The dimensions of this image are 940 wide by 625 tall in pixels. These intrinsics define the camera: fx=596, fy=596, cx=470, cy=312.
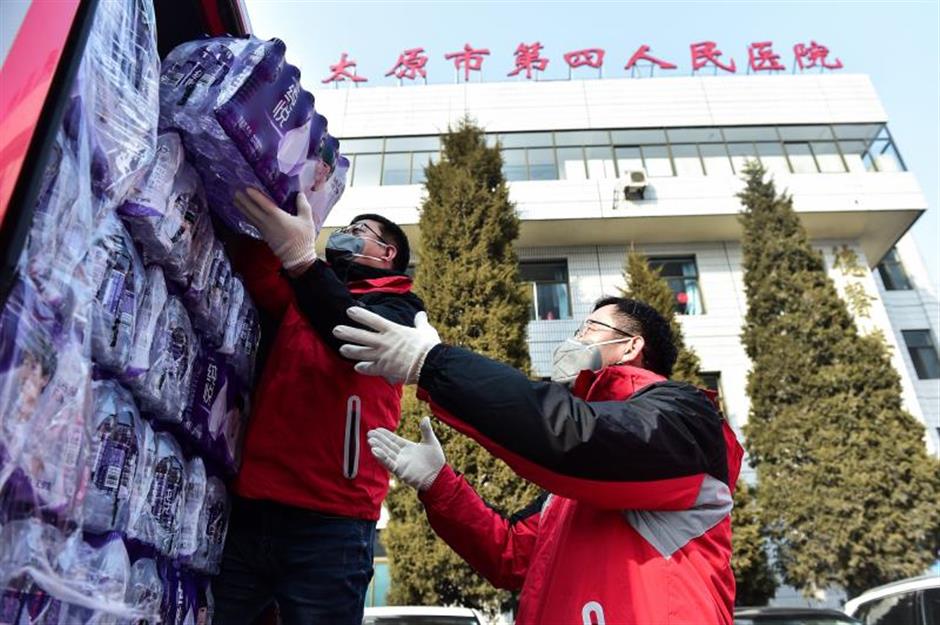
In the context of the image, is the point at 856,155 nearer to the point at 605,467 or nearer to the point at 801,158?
the point at 801,158

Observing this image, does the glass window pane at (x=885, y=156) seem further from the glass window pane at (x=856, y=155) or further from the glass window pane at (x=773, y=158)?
the glass window pane at (x=773, y=158)

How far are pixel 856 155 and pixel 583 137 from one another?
6.66 metres

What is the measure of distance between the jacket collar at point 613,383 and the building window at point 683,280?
12.4m

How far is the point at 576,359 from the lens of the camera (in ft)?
6.83

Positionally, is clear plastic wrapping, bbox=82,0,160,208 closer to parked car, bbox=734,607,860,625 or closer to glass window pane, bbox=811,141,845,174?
parked car, bbox=734,607,860,625

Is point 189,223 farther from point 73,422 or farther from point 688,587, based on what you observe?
point 688,587

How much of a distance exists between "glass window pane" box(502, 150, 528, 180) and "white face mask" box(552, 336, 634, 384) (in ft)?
41.5

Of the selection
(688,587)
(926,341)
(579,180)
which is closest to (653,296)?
(579,180)

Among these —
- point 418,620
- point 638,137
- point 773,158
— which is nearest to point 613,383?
point 418,620

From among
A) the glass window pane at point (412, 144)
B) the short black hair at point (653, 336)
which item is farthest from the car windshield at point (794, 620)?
the glass window pane at point (412, 144)

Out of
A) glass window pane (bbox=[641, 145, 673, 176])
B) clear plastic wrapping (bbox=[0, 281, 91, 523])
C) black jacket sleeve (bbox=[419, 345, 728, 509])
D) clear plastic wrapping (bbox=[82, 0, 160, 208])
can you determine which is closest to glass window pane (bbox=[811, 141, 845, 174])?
glass window pane (bbox=[641, 145, 673, 176])

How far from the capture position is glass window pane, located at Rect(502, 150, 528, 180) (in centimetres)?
1439

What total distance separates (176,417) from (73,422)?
44cm

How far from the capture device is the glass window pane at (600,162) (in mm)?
14227
